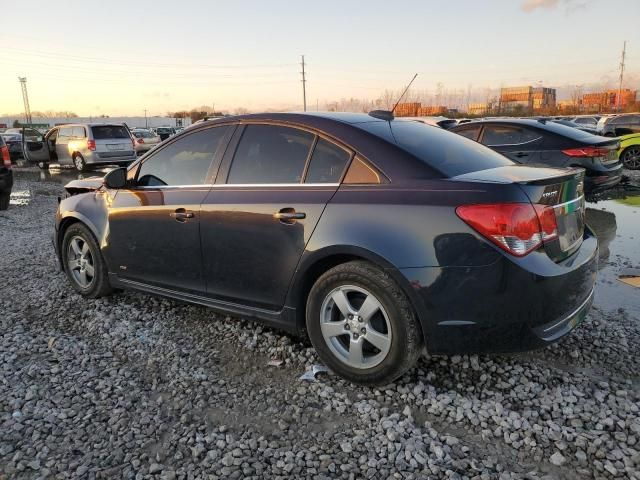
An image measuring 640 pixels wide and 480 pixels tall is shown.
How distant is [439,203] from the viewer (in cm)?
281

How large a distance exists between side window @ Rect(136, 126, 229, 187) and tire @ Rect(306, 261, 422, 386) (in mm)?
1424

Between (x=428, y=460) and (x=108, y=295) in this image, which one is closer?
(x=428, y=460)

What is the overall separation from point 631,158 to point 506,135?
752cm

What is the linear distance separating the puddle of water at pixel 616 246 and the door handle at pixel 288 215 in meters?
2.81

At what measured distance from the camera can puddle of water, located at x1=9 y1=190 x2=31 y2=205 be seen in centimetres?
1216

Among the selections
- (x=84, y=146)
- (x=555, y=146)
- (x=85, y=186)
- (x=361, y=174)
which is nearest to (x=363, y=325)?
(x=361, y=174)

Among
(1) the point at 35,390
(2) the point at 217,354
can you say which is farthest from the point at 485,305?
(1) the point at 35,390

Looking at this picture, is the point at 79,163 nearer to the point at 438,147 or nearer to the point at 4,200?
the point at 4,200

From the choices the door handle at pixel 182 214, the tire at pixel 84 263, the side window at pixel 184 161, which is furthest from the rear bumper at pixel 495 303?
the tire at pixel 84 263

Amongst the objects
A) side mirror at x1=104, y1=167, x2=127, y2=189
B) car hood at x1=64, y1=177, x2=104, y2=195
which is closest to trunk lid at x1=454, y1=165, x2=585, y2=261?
side mirror at x1=104, y1=167, x2=127, y2=189

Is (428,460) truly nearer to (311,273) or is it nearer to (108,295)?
(311,273)

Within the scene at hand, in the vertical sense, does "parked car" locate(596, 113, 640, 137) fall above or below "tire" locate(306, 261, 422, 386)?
above

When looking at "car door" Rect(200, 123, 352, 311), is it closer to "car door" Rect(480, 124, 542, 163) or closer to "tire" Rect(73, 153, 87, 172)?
"car door" Rect(480, 124, 542, 163)

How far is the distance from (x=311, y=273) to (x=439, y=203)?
0.95 meters
